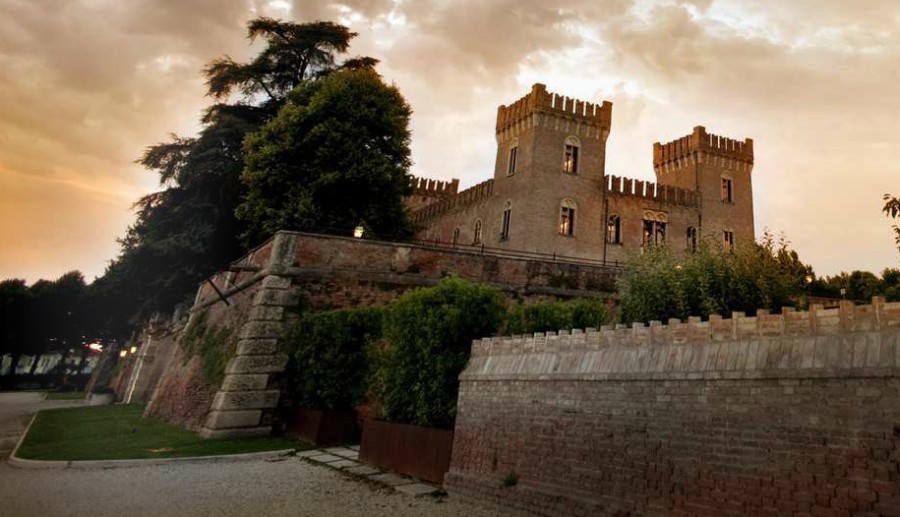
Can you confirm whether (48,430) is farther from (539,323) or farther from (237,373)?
(539,323)

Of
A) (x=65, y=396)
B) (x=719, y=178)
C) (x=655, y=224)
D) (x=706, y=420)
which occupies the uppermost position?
(x=719, y=178)

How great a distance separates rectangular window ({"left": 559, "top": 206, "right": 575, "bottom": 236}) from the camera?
35.1 m

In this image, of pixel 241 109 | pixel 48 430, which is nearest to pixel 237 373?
pixel 48 430

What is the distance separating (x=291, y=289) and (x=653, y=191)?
91.5ft

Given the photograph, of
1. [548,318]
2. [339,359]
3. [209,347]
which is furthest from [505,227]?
[548,318]

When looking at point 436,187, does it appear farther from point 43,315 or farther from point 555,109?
point 43,315

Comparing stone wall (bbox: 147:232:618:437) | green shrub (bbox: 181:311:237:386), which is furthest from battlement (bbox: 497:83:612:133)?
green shrub (bbox: 181:311:237:386)

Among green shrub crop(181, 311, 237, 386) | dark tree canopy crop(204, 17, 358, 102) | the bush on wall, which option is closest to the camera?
the bush on wall

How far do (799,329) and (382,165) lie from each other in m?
21.3

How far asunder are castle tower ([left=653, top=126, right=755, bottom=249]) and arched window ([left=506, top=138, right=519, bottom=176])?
13187 millimetres

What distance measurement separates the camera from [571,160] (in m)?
36.5

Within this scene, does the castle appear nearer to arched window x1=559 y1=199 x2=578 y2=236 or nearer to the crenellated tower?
arched window x1=559 y1=199 x2=578 y2=236

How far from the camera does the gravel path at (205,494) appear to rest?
8773mm

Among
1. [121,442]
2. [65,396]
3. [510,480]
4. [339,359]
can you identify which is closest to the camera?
[510,480]
